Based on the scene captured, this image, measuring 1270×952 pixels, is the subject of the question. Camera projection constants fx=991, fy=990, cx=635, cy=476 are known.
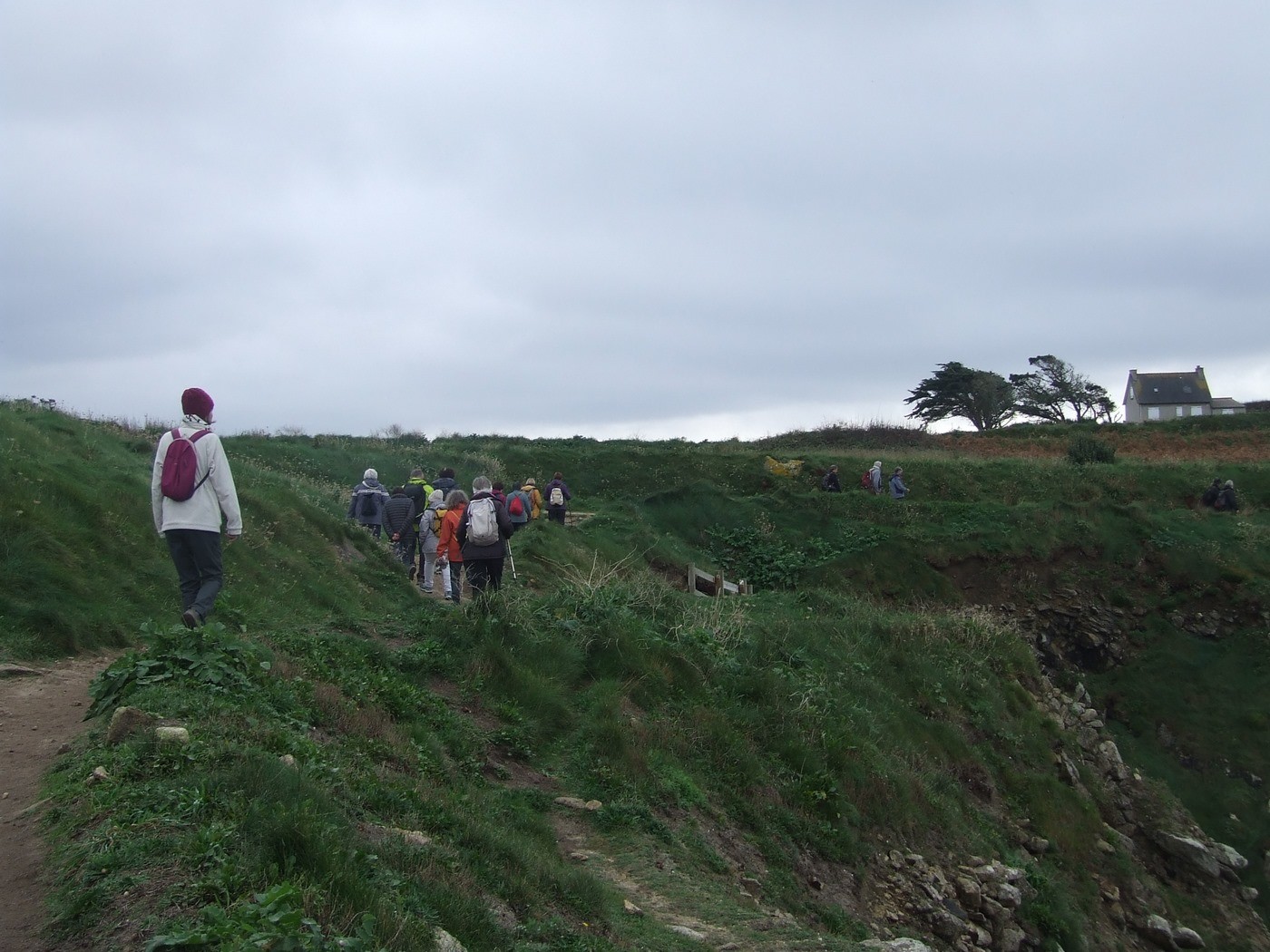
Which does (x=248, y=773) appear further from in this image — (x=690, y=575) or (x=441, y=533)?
(x=690, y=575)

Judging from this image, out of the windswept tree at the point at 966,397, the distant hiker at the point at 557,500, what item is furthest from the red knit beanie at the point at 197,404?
the windswept tree at the point at 966,397

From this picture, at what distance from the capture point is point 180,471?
22.2 ft

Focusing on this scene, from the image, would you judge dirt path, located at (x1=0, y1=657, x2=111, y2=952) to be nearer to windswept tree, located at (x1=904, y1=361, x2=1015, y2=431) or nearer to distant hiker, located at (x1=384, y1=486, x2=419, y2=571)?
distant hiker, located at (x1=384, y1=486, x2=419, y2=571)

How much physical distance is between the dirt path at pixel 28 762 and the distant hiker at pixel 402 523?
7.13m

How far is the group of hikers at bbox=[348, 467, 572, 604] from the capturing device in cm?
1046

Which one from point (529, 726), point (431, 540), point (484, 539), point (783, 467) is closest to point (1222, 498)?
point (783, 467)

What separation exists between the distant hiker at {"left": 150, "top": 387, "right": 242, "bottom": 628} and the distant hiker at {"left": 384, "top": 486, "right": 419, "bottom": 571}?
7.81m

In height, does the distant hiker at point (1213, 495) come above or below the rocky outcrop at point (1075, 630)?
above

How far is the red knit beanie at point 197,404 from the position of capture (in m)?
7.03

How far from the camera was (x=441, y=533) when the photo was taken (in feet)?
38.7

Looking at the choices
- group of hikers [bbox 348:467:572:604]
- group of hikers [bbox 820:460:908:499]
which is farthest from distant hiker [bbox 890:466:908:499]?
group of hikers [bbox 348:467:572:604]

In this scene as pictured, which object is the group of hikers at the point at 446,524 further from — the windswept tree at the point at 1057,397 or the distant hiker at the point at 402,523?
the windswept tree at the point at 1057,397

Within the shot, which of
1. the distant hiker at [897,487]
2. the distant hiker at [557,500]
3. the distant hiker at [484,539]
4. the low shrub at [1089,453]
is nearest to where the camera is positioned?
the distant hiker at [484,539]

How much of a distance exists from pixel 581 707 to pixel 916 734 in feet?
18.5
